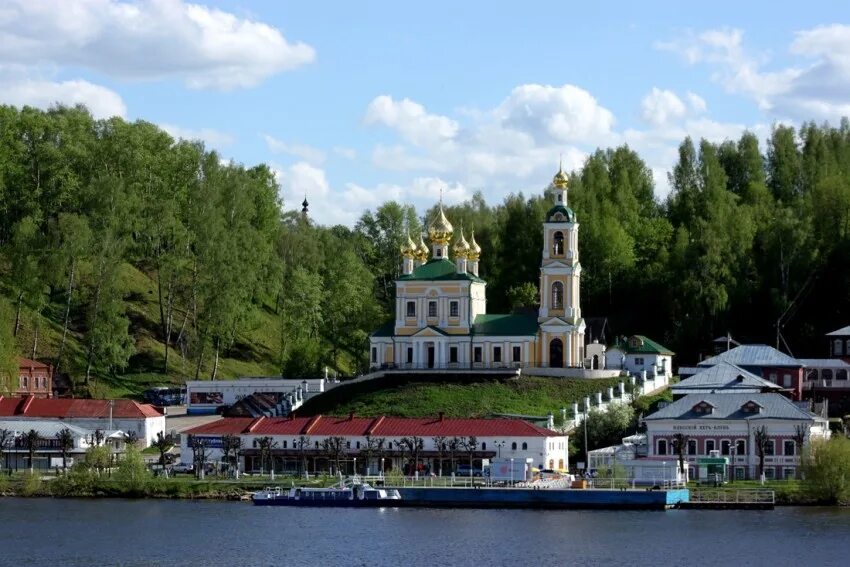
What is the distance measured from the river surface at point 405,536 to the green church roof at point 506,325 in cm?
2815

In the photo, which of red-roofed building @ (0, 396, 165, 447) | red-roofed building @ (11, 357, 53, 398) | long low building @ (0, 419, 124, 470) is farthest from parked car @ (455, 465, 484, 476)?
red-roofed building @ (11, 357, 53, 398)

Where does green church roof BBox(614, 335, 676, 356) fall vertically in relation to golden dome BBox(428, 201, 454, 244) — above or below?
below

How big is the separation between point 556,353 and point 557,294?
346cm

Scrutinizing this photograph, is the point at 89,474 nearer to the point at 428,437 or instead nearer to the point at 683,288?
the point at 428,437

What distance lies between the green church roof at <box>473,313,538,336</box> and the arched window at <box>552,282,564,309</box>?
4.88ft

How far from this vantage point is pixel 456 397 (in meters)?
109

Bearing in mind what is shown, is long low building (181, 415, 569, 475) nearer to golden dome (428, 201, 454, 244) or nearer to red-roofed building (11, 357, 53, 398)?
red-roofed building (11, 357, 53, 398)

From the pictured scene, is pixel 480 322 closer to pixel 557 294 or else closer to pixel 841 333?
pixel 557 294

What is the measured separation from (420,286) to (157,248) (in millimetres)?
23096

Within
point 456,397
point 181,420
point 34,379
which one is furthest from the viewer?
point 34,379

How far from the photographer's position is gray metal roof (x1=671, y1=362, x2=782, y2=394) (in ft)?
341

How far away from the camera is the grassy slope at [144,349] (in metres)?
122

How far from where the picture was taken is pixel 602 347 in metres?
119

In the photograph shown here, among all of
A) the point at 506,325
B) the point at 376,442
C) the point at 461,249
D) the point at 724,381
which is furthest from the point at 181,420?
the point at 724,381
